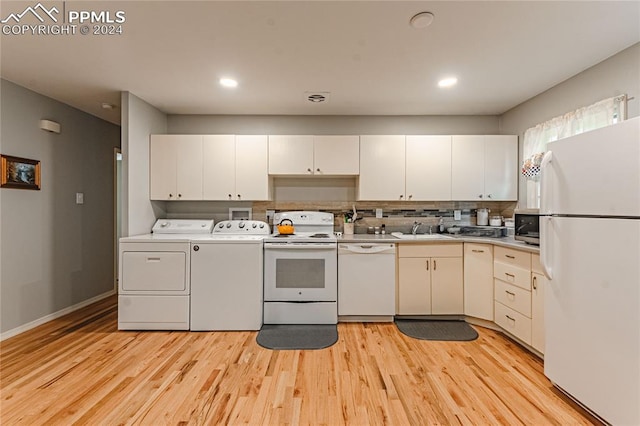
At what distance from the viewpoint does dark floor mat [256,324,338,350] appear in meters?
2.56

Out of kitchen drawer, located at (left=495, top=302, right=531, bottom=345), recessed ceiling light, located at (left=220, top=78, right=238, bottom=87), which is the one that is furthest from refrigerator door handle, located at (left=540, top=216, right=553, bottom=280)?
recessed ceiling light, located at (left=220, top=78, right=238, bottom=87)

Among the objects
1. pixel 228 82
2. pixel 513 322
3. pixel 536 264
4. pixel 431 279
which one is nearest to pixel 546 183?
pixel 536 264

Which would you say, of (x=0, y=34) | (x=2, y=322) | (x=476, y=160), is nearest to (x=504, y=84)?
(x=476, y=160)

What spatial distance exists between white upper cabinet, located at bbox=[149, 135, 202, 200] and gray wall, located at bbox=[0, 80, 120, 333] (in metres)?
0.99

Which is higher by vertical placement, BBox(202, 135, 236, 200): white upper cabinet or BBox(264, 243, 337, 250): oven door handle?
BBox(202, 135, 236, 200): white upper cabinet

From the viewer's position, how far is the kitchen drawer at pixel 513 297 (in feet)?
7.98

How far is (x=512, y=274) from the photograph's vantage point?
2.58 meters

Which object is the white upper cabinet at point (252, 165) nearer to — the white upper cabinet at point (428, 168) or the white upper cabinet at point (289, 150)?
the white upper cabinet at point (289, 150)

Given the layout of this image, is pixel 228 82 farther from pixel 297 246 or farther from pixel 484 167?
pixel 484 167

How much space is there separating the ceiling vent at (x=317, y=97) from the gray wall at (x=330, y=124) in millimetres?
498

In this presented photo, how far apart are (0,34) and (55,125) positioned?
1409mm

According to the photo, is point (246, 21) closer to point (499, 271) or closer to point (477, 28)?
point (477, 28)

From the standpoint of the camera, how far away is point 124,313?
287cm

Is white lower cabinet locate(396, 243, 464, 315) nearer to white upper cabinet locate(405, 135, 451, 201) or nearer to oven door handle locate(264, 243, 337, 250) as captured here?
white upper cabinet locate(405, 135, 451, 201)
